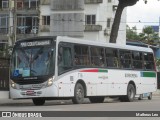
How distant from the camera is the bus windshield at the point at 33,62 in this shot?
24859 mm

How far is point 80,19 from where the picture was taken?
2446 inches

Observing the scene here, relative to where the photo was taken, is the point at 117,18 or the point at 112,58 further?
the point at 117,18

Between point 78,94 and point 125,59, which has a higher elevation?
point 125,59

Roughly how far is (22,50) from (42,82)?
201cm

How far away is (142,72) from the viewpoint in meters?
32.9

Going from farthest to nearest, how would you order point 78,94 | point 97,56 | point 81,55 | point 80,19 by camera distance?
point 80,19
point 97,56
point 81,55
point 78,94

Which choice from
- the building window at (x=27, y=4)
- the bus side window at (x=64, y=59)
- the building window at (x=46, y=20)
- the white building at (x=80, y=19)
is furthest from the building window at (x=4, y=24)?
the bus side window at (x=64, y=59)

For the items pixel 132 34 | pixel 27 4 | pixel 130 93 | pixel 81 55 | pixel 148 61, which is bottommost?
pixel 130 93

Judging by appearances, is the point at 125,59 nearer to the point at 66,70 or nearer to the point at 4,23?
the point at 66,70

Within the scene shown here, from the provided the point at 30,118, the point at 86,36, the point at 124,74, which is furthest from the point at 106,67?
the point at 86,36

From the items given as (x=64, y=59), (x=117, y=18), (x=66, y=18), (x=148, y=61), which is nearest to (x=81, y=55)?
(x=64, y=59)

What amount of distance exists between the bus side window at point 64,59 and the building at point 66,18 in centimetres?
3594

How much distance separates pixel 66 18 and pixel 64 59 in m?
37.4

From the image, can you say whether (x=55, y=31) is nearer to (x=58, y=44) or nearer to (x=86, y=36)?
(x=86, y=36)
